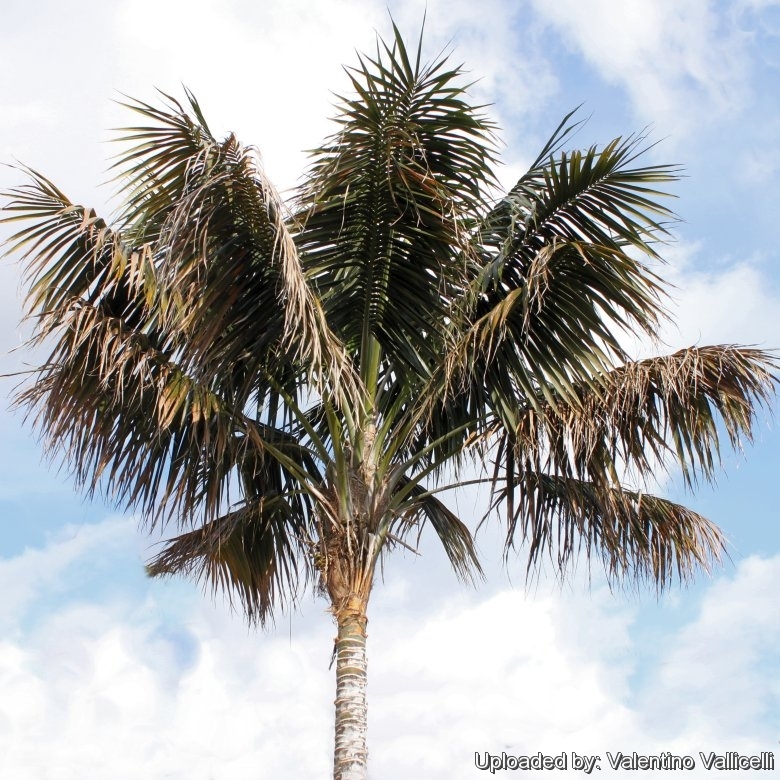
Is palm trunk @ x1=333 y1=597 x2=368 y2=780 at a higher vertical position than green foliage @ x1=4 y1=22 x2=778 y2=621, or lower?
lower

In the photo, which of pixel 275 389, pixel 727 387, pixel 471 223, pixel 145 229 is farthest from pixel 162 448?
pixel 727 387

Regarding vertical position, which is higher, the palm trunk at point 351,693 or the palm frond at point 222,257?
the palm frond at point 222,257

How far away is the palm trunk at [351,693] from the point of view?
6250mm

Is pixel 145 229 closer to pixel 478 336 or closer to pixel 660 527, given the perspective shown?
pixel 478 336

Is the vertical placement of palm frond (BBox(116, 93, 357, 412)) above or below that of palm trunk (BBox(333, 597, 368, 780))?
above

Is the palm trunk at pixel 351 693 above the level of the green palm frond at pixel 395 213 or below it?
below

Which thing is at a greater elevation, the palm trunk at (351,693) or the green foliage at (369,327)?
the green foliage at (369,327)

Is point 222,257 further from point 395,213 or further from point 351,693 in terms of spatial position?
point 351,693

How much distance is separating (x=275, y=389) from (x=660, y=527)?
3.29m

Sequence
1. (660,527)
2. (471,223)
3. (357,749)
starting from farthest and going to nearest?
1. (660,527)
2. (471,223)
3. (357,749)

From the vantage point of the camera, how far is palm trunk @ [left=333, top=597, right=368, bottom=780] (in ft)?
20.5

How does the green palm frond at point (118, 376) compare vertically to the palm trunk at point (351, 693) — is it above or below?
above

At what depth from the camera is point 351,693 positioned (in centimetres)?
644

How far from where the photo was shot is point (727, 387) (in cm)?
688
